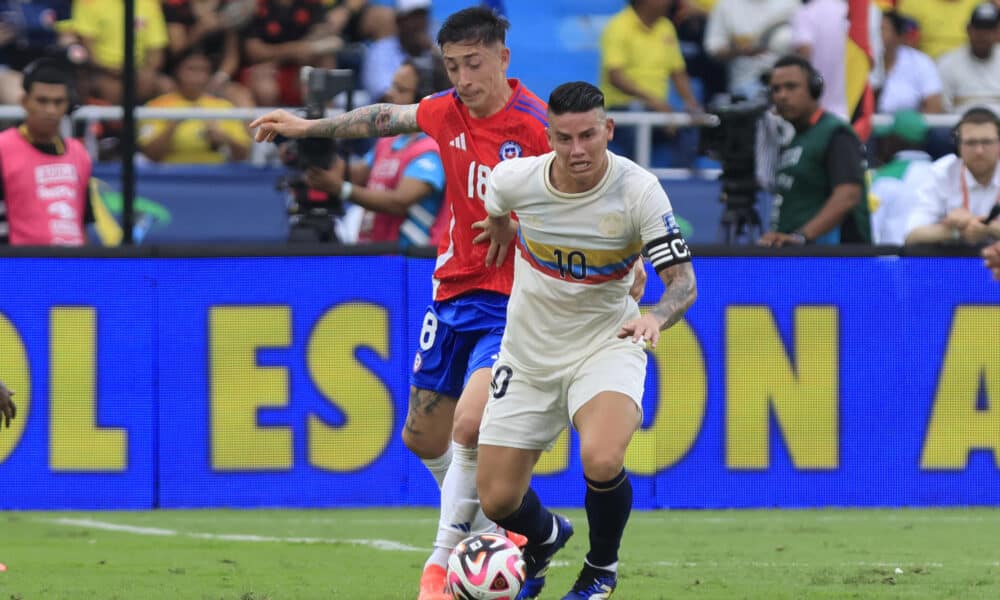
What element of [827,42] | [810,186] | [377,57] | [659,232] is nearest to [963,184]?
[810,186]

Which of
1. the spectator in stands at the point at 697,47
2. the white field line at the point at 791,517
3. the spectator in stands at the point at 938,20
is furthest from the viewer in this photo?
the spectator in stands at the point at 697,47

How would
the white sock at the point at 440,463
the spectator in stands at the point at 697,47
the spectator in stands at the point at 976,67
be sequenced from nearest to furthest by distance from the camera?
the white sock at the point at 440,463
the spectator in stands at the point at 976,67
the spectator in stands at the point at 697,47

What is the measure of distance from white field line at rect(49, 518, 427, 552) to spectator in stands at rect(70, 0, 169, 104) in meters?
5.20

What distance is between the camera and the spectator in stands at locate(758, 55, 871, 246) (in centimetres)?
1102

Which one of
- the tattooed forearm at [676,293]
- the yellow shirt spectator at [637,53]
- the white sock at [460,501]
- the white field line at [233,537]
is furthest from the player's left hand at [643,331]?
the yellow shirt spectator at [637,53]

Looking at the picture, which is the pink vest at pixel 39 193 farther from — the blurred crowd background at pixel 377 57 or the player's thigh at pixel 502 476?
the player's thigh at pixel 502 476

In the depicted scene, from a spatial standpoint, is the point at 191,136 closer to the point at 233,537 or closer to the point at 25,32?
the point at 25,32

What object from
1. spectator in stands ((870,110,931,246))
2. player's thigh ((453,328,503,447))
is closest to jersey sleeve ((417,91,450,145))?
player's thigh ((453,328,503,447))

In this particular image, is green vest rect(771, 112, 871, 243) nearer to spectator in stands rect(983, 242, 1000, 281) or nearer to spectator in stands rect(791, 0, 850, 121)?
spectator in stands rect(791, 0, 850, 121)

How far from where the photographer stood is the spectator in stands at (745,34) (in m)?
15.1

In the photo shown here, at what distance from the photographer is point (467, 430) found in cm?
743

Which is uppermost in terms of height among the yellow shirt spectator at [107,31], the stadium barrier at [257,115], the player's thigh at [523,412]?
the yellow shirt spectator at [107,31]

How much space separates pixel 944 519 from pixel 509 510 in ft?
13.6

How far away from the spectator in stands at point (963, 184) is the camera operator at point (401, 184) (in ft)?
9.52
